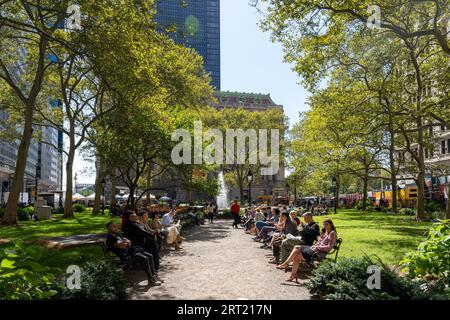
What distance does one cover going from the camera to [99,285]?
6504 mm

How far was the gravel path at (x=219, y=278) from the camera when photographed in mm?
7453

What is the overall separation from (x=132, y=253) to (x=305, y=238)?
4.31 meters

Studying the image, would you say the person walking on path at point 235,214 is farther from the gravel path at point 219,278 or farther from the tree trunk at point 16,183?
the tree trunk at point 16,183

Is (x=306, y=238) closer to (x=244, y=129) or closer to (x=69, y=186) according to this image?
(x=69, y=186)

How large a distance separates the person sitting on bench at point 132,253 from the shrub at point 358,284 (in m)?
3.36

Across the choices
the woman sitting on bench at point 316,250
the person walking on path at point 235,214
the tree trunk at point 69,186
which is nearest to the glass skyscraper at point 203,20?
the tree trunk at point 69,186

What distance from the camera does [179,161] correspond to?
23.8 m

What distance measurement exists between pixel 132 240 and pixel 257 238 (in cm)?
852

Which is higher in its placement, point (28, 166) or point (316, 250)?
point (28, 166)

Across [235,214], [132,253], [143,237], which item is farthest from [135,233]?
[235,214]

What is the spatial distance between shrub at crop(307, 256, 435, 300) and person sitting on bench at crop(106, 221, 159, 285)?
336 cm

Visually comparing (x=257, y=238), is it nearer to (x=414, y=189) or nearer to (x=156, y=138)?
(x=156, y=138)

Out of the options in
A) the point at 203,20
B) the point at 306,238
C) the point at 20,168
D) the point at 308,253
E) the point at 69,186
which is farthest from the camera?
the point at 203,20
